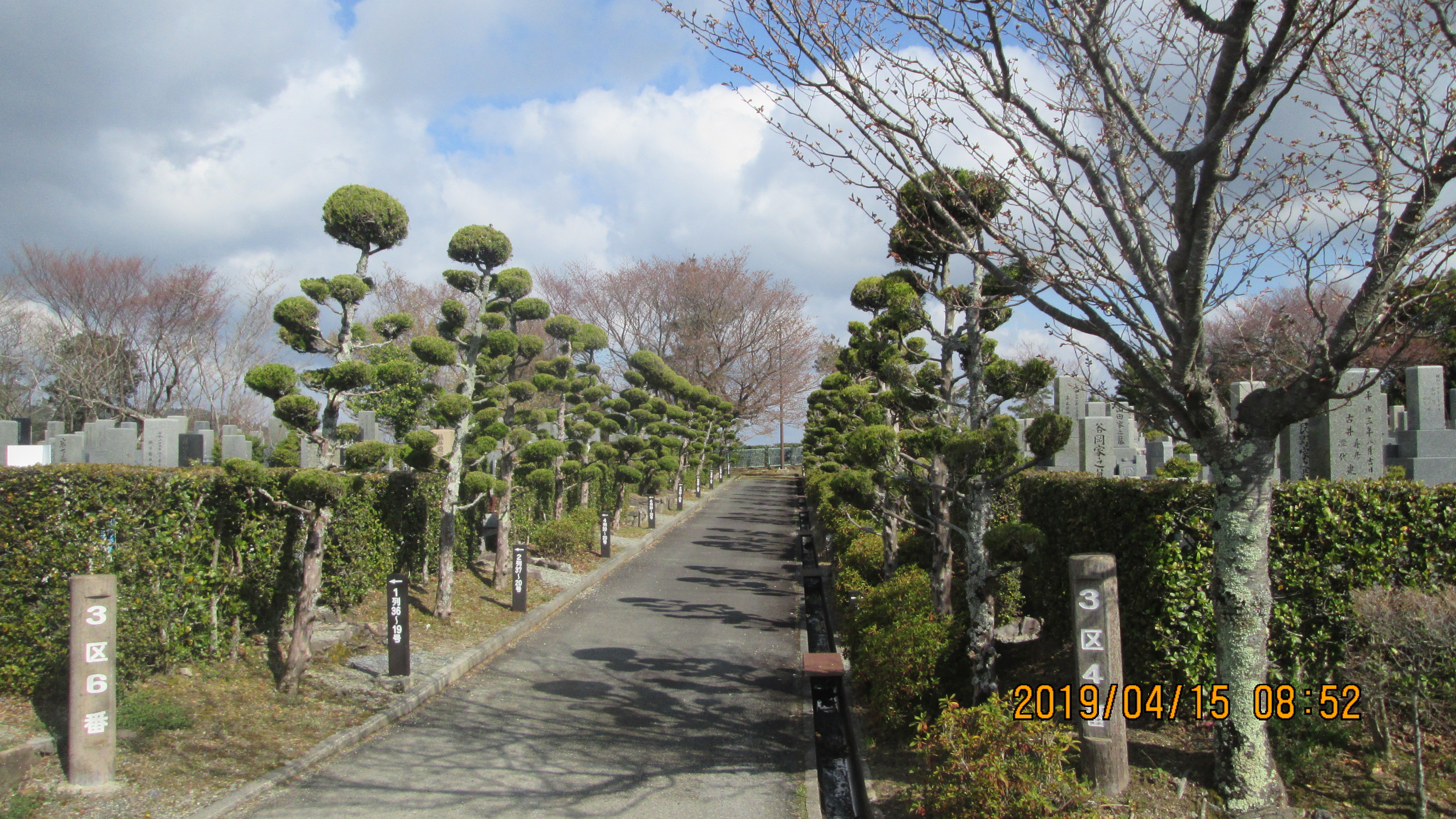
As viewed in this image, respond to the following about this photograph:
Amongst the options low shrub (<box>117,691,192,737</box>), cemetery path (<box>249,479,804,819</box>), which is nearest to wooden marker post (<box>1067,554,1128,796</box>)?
cemetery path (<box>249,479,804,819</box>)

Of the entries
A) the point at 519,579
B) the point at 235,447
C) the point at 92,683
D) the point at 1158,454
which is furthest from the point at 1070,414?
the point at 235,447

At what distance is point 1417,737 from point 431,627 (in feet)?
31.2

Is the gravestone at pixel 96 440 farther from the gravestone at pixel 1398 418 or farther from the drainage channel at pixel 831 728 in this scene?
the gravestone at pixel 1398 418

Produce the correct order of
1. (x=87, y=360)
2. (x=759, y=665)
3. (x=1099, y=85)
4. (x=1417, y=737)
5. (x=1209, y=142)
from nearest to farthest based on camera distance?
1. (x=1209, y=142)
2. (x=1417, y=737)
3. (x=1099, y=85)
4. (x=759, y=665)
5. (x=87, y=360)

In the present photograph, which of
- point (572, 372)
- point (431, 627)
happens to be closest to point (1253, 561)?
point (431, 627)

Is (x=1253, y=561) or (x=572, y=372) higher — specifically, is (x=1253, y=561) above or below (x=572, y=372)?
below

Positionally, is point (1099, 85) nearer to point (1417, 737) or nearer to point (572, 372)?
point (1417, 737)

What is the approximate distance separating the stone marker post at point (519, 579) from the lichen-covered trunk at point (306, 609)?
396cm

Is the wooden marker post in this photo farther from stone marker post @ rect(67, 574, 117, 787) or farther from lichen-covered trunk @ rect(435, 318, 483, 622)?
lichen-covered trunk @ rect(435, 318, 483, 622)

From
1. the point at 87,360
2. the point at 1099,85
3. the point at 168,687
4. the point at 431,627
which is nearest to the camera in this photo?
the point at 1099,85

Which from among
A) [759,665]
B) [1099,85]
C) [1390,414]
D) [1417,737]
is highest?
[1099,85]

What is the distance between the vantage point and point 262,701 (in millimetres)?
7172

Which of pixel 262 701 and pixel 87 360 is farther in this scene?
pixel 87 360

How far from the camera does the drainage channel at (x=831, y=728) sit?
590cm
